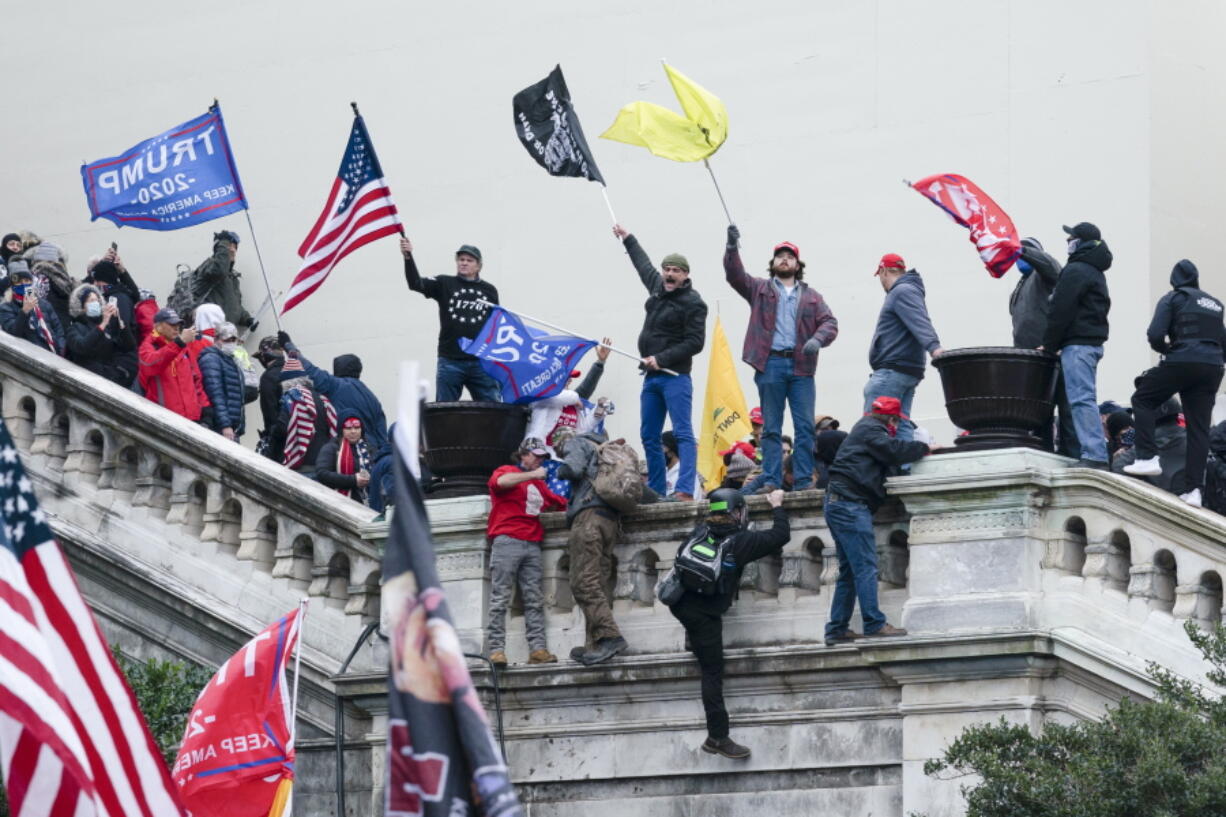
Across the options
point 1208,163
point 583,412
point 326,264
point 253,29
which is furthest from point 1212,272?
point 253,29

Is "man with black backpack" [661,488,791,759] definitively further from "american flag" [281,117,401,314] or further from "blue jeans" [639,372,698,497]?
"american flag" [281,117,401,314]

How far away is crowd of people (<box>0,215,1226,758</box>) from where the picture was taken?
1338 centimetres

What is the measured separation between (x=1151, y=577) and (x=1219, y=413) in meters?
5.55

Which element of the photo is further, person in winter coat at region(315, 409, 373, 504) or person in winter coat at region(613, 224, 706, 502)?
person in winter coat at region(315, 409, 373, 504)

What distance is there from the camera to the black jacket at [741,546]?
13.4 metres

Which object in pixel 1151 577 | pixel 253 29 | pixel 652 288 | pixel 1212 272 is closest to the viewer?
pixel 1151 577

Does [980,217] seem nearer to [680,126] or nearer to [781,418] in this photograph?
[781,418]

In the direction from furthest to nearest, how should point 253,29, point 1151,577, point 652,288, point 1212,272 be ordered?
1. point 253,29
2. point 1212,272
3. point 652,288
4. point 1151,577

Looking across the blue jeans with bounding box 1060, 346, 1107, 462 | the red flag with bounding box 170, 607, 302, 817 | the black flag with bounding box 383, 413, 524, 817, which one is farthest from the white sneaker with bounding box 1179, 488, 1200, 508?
the black flag with bounding box 383, 413, 524, 817

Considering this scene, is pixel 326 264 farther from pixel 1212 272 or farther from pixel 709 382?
pixel 1212 272

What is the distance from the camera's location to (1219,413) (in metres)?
17.9

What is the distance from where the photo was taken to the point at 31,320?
17984mm

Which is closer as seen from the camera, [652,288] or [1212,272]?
[652,288]

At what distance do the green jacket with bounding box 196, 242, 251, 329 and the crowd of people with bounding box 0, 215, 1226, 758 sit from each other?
15.2 ft
